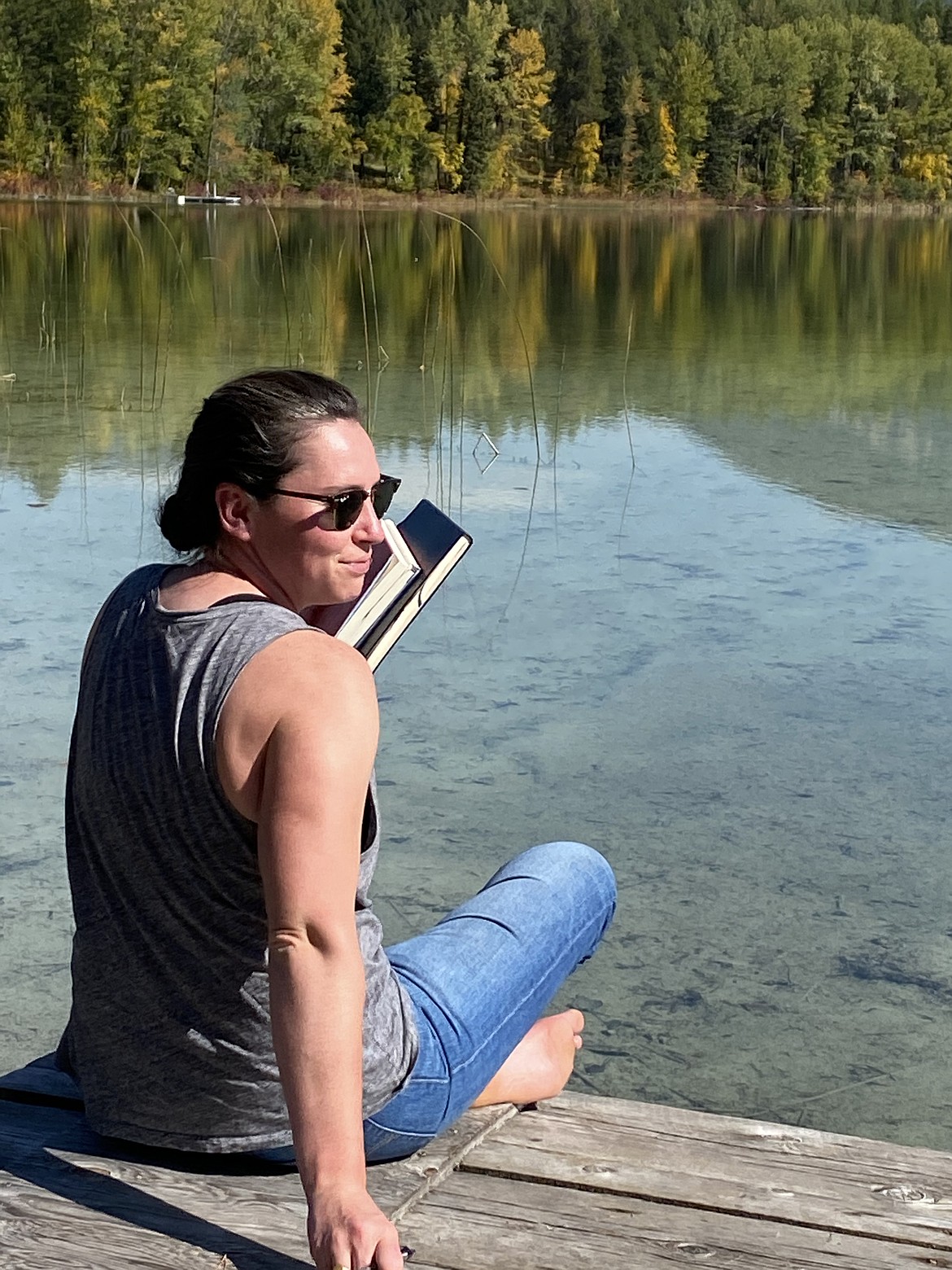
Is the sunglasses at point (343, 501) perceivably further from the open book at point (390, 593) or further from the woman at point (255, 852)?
the open book at point (390, 593)

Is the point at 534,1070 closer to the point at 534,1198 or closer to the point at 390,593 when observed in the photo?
the point at 534,1198

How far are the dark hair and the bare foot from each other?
57cm

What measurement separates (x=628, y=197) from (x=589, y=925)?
170ft

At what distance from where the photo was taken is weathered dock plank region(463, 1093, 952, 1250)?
1355mm

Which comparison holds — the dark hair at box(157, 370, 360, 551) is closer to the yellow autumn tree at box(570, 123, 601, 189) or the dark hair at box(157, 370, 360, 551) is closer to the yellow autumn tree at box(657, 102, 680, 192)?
the yellow autumn tree at box(570, 123, 601, 189)

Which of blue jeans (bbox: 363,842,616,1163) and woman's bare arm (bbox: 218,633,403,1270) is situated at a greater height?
woman's bare arm (bbox: 218,633,403,1270)

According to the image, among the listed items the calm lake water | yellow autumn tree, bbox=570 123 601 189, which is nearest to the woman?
the calm lake water

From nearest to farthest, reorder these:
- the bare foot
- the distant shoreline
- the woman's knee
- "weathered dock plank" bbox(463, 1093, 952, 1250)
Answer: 1. "weathered dock plank" bbox(463, 1093, 952, 1250)
2. the bare foot
3. the woman's knee
4. the distant shoreline

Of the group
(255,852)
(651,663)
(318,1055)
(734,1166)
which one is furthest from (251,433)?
(651,663)

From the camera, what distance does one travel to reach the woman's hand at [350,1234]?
1088mm

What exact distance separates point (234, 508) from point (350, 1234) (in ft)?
1.74

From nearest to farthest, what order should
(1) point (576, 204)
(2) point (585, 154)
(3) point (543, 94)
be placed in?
(1) point (576, 204), (3) point (543, 94), (2) point (585, 154)

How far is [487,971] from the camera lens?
1.52 metres

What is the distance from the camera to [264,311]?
9.86 meters
